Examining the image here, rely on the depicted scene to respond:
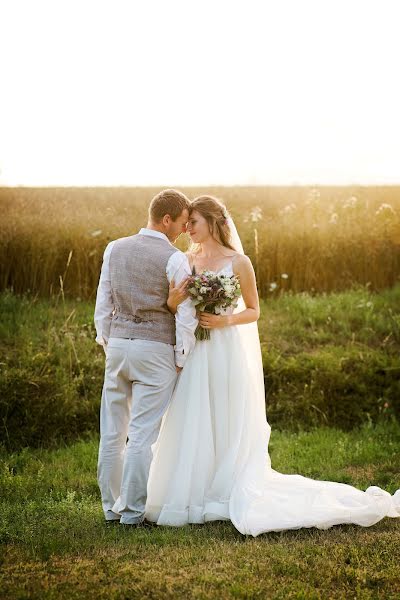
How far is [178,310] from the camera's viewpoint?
550 centimetres

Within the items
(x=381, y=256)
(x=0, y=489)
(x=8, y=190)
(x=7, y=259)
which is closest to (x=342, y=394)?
(x=381, y=256)

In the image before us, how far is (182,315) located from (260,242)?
21.3 feet

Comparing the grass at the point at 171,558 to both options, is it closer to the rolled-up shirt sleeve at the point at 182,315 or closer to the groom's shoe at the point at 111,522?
the groom's shoe at the point at 111,522

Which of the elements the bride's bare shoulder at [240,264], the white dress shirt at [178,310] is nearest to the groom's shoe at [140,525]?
the white dress shirt at [178,310]

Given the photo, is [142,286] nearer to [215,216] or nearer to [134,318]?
[134,318]

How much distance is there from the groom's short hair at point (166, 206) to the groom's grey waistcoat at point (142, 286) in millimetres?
166

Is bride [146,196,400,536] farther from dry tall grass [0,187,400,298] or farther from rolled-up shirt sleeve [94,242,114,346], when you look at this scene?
dry tall grass [0,187,400,298]

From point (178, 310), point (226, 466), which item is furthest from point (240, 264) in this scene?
point (226, 466)

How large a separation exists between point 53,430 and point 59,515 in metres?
2.65

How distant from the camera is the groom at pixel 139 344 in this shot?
5426mm

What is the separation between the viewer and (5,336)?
985 centimetres

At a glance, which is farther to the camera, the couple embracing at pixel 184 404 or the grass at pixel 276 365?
the grass at pixel 276 365

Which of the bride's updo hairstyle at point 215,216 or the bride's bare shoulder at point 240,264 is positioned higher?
the bride's updo hairstyle at point 215,216

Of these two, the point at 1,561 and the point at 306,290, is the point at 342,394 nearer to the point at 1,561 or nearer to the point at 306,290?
the point at 306,290
